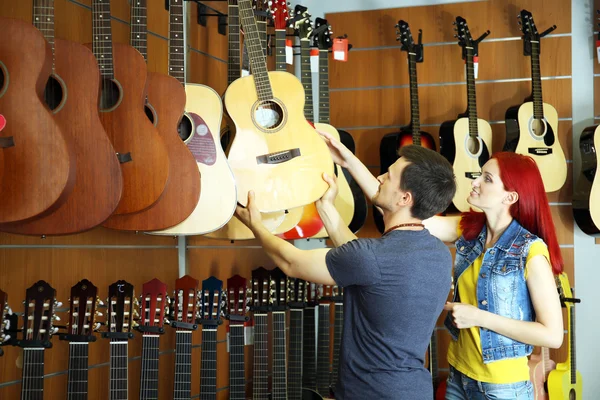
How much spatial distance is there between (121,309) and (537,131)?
Result: 9.59 ft

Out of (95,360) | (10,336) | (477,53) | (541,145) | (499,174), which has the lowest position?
(95,360)

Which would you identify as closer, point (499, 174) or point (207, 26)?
point (499, 174)

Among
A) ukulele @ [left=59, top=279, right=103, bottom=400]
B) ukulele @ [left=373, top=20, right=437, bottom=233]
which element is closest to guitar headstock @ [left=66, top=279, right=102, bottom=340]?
ukulele @ [left=59, top=279, right=103, bottom=400]

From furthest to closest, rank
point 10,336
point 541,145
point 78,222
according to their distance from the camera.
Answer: point 541,145 < point 10,336 < point 78,222

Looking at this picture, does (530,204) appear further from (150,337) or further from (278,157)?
(150,337)

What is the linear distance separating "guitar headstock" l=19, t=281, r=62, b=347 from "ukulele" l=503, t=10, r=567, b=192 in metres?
2.99

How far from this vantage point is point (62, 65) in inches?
92.0

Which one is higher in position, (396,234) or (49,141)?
(49,141)

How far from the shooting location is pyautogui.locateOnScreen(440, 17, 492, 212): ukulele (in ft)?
14.8

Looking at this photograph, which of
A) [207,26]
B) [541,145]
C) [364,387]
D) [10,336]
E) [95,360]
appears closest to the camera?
[364,387]

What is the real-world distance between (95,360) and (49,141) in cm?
142

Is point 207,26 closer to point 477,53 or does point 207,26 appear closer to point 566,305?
point 477,53

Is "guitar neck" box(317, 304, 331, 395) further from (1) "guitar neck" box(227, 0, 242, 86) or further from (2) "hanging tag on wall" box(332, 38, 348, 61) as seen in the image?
(1) "guitar neck" box(227, 0, 242, 86)

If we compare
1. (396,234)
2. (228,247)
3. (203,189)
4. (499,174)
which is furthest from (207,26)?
(396,234)
